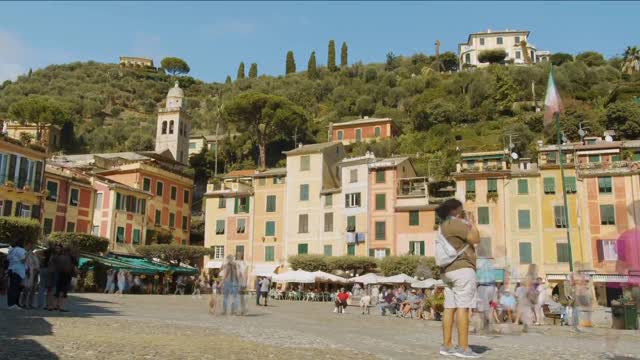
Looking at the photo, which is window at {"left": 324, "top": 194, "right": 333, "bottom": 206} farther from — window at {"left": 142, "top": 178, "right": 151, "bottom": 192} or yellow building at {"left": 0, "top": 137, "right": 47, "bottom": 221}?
yellow building at {"left": 0, "top": 137, "right": 47, "bottom": 221}

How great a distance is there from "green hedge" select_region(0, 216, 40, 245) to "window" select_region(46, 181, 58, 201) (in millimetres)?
9600

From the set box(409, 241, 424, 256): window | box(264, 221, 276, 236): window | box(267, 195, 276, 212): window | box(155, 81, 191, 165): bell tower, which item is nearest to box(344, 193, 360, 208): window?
box(409, 241, 424, 256): window

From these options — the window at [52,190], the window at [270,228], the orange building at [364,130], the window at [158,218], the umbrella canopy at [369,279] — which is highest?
the orange building at [364,130]

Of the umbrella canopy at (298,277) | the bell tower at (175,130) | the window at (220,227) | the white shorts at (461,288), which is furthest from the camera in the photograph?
the bell tower at (175,130)

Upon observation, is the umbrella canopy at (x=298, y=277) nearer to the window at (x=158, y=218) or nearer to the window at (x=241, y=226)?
the window at (x=241, y=226)

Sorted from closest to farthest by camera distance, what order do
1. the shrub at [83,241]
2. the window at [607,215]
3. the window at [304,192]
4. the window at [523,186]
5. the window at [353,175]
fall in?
the shrub at [83,241], the window at [607,215], the window at [523,186], the window at [353,175], the window at [304,192]

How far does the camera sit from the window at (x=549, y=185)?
4550cm

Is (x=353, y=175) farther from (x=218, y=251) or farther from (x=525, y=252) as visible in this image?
(x=525, y=252)

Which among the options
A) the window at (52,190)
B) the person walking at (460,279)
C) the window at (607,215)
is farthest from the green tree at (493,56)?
the person walking at (460,279)

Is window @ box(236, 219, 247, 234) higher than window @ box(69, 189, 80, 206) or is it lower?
lower

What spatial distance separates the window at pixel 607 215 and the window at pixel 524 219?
4.84 meters

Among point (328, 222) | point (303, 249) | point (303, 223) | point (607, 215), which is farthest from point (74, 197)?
point (607, 215)

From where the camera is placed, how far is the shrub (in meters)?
41.2

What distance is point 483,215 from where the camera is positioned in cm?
4694
